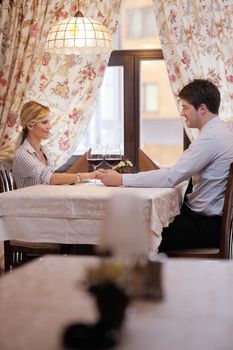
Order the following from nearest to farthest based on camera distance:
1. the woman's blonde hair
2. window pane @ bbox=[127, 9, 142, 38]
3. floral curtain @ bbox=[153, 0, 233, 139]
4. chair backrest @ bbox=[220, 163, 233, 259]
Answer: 1. chair backrest @ bbox=[220, 163, 233, 259]
2. the woman's blonde hair
3. floral curtain @ bbox=[153, 0, 233, 139]
4. window pane @ bbox=[127, 9, 142, 38]

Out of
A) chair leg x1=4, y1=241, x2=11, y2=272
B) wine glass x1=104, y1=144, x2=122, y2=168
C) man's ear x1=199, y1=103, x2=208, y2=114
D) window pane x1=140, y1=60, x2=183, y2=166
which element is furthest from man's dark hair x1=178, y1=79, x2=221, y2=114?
window pane x1=140, y1=60, x2=183, y2=166

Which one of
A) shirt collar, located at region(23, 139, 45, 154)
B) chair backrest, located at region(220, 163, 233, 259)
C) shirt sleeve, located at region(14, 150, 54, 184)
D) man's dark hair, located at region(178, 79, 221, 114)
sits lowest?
chair backrest, located at region(220, 163, 233, 259)

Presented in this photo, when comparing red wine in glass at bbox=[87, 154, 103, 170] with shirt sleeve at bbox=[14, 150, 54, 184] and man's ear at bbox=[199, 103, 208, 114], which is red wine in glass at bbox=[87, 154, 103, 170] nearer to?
shirt sleeve at bbox=[14, 150, 54, 184]

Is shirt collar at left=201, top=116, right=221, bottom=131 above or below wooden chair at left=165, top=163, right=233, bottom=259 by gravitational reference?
above

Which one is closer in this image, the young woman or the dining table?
the dining table

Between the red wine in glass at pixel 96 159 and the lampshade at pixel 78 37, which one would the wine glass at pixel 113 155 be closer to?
the red wine in glass at pixel 96 159

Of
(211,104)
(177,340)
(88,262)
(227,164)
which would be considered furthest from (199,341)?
(211,104)

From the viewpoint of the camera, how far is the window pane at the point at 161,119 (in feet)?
14.6

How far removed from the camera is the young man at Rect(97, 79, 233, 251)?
2854 millimetres

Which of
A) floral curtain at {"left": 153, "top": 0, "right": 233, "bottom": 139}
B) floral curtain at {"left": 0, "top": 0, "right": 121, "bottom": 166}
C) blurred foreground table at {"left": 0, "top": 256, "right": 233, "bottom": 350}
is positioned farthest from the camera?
floral curtain at {"left": 0, "top": 0, "right": 121, "bottom": 166}

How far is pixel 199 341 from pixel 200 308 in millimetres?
140

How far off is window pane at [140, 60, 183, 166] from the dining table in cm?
187

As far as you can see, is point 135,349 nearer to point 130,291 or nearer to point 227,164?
point 130,291

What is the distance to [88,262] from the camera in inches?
49.0
